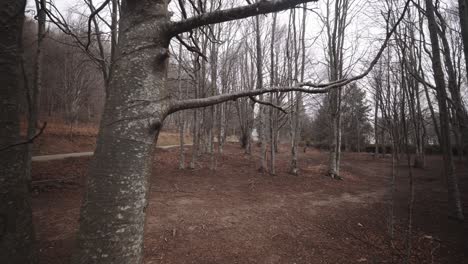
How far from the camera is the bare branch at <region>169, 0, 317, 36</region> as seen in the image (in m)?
1.02

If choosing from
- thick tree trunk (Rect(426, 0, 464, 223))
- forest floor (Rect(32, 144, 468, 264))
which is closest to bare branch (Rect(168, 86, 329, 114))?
forest floor (Rect(32, 144, 468, 264))

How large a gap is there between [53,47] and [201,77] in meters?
20.7

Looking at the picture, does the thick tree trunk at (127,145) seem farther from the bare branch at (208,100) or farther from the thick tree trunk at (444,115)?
the thick tree trunk at (444,115)

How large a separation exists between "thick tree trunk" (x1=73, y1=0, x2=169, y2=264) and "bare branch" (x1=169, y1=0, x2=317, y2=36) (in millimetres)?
118

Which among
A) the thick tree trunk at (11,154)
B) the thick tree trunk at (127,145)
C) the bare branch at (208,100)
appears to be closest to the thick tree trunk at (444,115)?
the bare branch at (208,100)

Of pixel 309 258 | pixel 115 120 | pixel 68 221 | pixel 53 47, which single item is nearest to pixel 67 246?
pixel 68 221

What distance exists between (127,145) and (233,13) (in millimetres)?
950

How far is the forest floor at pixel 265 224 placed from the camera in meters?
3.07

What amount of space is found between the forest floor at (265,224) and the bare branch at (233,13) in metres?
3.13

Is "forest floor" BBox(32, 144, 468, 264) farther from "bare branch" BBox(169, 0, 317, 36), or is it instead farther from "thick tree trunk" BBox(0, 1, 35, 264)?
"bare branch" BBox(169, 0, 317, 36)

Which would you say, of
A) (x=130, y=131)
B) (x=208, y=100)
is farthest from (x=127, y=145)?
(x=208, y=100)

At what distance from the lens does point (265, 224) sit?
4125 millimetres

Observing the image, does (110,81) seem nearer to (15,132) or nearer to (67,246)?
(15,132)

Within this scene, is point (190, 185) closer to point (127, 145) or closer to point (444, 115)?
point (127, 145)
